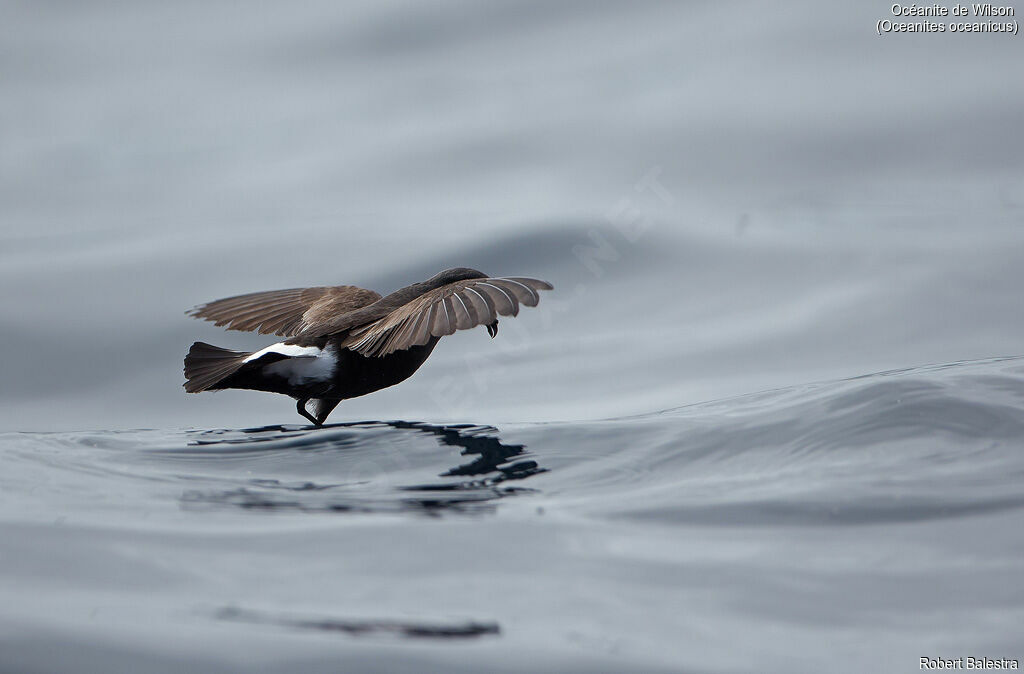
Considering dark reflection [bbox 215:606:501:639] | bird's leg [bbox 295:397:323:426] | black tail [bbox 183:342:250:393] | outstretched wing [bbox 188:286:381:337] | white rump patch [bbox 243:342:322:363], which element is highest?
outstretched wing [bbox 188:286:381:337]

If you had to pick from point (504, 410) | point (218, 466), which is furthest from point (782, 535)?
point (504, 410)

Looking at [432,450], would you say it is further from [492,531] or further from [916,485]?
[916,485]

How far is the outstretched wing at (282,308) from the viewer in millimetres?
7701

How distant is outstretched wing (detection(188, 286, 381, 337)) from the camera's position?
770 centimetres

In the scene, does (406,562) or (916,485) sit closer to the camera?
(406,562)

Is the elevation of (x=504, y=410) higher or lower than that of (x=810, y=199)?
lower

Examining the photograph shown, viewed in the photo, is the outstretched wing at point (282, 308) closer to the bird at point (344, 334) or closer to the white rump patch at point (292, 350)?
the bird at point (344, 334)

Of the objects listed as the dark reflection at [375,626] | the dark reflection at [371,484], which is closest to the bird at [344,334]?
the dark reflection at [371,484]

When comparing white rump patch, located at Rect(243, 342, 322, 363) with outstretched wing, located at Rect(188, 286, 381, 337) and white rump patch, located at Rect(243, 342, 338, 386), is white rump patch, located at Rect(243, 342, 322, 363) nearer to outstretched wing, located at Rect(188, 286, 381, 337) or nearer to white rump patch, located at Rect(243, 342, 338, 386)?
white rump patch, located at Rect(243, 342, 338, 386)

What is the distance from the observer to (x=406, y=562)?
3984mm

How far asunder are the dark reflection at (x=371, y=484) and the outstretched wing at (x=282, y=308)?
4.45ft

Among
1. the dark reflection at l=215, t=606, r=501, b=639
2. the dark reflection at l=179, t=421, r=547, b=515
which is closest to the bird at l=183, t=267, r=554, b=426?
the dark reflection at l=179, t=421, r=547, b=515

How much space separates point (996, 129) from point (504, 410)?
5770mm

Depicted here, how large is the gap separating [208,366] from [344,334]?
2.63 ft
